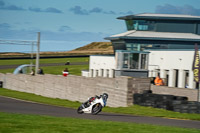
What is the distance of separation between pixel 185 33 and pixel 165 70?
16.8 meters

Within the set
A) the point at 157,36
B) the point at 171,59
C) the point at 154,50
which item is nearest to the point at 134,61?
the point at 154,50

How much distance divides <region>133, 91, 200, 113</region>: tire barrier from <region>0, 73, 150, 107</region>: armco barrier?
776 mm

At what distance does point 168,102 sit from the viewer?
23203mm

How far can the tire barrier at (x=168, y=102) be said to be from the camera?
21562mm

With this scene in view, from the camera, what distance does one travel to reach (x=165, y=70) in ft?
136

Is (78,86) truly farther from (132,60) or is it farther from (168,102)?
(168,102)

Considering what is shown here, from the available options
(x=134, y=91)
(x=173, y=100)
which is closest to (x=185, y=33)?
(x=134, y=91)

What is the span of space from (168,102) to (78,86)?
13.9m

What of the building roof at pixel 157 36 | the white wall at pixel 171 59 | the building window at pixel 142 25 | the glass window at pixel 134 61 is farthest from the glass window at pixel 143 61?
the building window at pixel 142 25

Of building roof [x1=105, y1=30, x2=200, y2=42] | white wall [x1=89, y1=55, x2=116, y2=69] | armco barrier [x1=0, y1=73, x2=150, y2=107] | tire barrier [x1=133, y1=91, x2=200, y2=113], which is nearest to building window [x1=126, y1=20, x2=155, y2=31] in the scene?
building roof [x1=105, y1=30, x2=200, y2=42]

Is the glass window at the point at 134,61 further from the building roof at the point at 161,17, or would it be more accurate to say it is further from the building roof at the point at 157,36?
the building roof at the point at 161,17

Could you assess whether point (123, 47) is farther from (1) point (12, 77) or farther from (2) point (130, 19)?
(1) point (12, 77)

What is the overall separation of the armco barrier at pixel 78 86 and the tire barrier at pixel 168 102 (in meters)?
0.78

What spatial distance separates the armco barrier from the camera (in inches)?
1075
